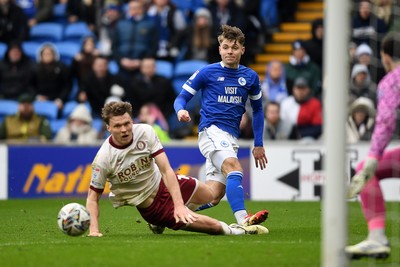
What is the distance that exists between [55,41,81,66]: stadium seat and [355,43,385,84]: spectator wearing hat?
22.9ft

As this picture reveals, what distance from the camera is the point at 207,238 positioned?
406 inches

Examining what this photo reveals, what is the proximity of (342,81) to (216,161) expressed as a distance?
4245 mm

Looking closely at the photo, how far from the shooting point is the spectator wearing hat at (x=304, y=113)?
19.0m

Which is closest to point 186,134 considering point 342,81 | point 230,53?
point 230,53

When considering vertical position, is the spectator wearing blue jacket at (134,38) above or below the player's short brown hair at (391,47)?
below

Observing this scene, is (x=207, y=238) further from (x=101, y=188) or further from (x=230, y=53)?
(x=230, y=53)

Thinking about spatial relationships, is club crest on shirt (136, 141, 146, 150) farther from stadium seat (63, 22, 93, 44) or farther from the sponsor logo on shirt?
stadium seat (63, 22, 93, 44)

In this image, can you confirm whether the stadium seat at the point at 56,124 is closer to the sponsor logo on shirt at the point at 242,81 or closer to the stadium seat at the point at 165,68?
the stadium seat at the point at 165,68

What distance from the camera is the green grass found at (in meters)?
8.43

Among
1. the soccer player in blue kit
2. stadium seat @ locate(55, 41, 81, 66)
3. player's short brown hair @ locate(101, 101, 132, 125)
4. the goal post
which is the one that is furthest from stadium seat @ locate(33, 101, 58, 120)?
the goal post

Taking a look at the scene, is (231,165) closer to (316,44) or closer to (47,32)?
(316,44)

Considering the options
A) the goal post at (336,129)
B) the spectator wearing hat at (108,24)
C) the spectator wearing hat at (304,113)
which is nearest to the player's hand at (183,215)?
the goal post at (336,129)

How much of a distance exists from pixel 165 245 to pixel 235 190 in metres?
1.71

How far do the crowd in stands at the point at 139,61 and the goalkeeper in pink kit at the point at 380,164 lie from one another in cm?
901
